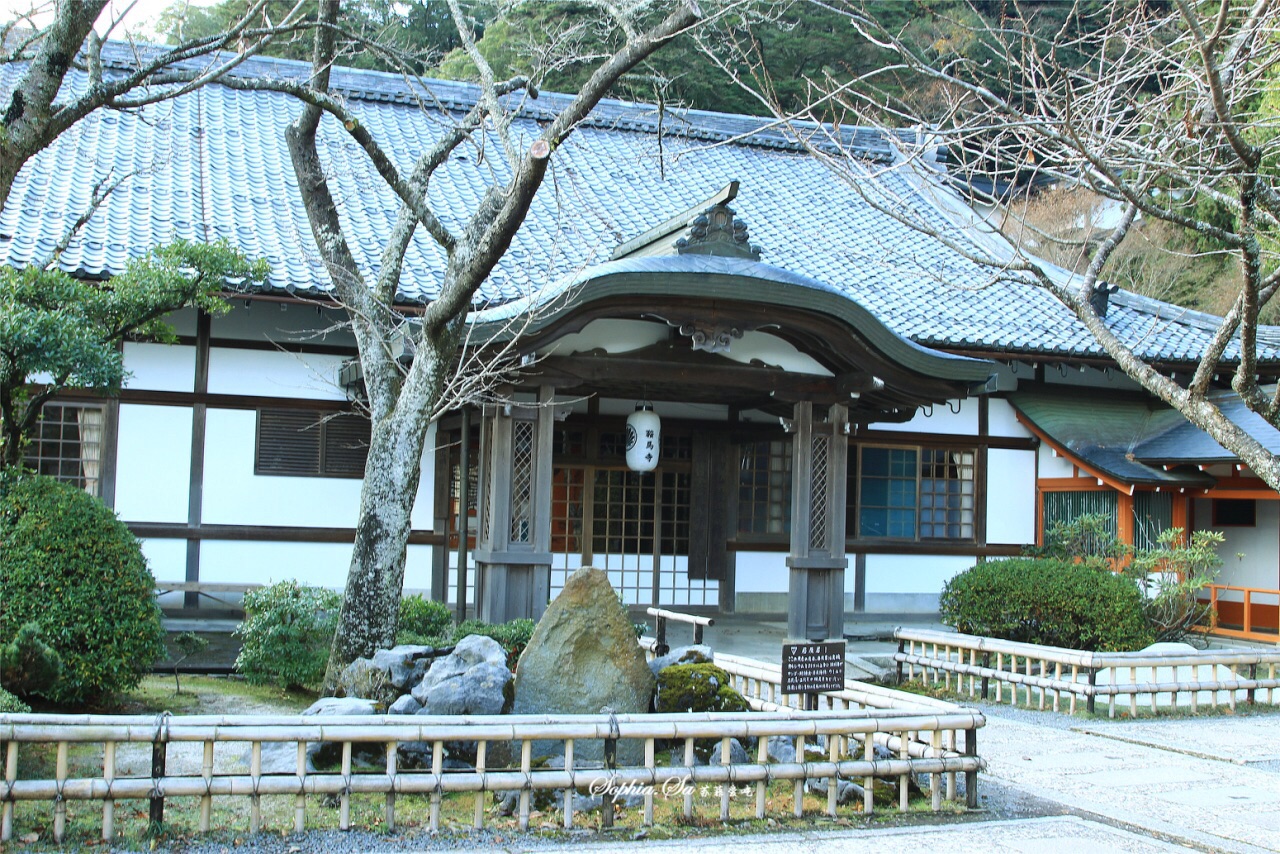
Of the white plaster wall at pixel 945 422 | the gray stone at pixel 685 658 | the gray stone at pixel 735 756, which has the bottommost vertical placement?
the gray stone at pixel 735 756

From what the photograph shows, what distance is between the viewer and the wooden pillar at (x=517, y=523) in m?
10.5

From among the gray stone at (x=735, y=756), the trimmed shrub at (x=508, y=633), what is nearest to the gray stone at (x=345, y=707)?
the gray stone at (x=735, y=756)

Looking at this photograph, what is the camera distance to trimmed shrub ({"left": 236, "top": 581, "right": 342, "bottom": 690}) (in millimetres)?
9406

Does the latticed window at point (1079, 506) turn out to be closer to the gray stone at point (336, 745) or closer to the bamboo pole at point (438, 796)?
the gray stone at point (336, 745)

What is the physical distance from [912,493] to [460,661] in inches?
386

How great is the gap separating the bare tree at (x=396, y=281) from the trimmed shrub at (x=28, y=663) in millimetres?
1796

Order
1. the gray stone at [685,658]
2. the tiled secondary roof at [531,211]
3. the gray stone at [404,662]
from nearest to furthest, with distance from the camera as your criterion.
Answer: the gray stone at [404,662] → the gray stone at [685,658] → the tiled secondary roof at [531,211]

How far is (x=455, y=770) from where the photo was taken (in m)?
6.46

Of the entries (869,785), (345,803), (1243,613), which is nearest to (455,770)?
(345,803)

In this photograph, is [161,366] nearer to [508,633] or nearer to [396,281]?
[396,281]

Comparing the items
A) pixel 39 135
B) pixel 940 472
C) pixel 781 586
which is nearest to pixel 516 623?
pixel 39 135

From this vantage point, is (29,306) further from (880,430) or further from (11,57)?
(880,430)

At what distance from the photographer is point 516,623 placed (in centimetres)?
970

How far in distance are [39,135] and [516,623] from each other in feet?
17.8
